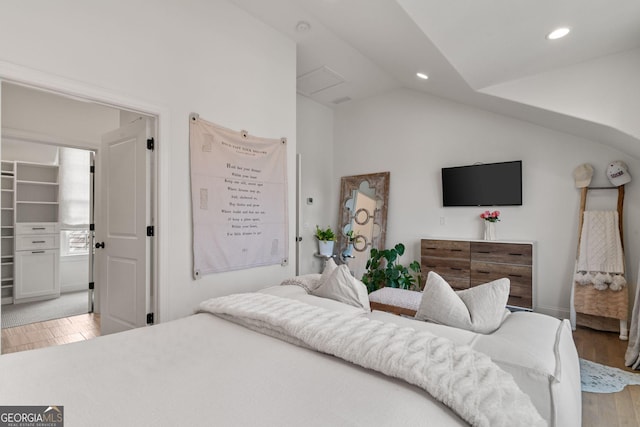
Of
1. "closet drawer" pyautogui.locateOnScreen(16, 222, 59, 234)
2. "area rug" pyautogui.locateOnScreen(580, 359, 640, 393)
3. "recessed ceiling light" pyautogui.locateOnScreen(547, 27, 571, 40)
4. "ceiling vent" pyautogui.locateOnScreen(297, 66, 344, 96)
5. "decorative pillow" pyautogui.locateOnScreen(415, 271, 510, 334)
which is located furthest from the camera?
"closet drawer" pyautogui.locateOnScreen(16, 222, 59, 234)

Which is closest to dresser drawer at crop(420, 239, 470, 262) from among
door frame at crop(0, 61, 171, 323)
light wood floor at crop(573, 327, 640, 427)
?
light wood floor at crop(573, 327, 640, 427)

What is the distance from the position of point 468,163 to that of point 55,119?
508cm

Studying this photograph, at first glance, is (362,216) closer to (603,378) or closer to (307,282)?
(307,282)

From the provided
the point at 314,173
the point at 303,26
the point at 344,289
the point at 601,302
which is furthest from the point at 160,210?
the point at 601,302

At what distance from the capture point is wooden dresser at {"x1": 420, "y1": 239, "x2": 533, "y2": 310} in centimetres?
360

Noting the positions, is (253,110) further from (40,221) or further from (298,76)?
(40,221)

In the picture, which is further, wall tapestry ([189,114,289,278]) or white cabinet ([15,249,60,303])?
white cabinet ([15,249,60,303])

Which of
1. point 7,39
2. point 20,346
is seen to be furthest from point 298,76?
point 20,346

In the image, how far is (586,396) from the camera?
2.05 meters

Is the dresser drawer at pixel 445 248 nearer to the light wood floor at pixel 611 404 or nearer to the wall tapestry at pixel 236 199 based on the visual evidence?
the light wood floor at pixel 611 404

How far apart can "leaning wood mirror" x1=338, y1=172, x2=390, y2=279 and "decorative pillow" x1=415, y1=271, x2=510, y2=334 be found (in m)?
3.39

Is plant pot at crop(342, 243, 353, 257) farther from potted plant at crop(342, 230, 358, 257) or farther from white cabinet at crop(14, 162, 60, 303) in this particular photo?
white cabinet at crop(14, 162, 60, 303)

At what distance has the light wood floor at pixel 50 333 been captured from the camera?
9.66 feet

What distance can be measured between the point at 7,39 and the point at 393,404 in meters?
2.61
